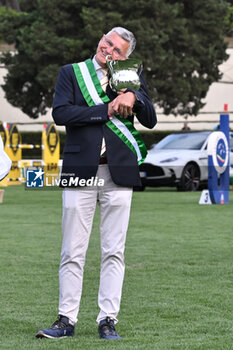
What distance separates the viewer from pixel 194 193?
77.9ft

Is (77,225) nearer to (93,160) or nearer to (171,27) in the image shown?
(93,160)

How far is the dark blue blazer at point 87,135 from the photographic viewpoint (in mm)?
6137

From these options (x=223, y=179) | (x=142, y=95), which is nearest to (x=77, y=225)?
(x=142, y=95)

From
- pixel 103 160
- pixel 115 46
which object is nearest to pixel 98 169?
pixel 103 160

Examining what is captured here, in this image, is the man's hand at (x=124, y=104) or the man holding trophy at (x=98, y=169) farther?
the man holding trophy at (x=98, y=169)

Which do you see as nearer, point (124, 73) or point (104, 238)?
point (124, 73)

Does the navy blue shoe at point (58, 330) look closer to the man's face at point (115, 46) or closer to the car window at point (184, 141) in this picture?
the man's face at point (115, 46)

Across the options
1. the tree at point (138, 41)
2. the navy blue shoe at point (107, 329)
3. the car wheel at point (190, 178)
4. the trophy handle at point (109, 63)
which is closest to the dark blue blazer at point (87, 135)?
the trophy handle at point (109, 63)

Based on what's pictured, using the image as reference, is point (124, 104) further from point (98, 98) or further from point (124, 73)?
point (98, 98)

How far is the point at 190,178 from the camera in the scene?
24.8 meters

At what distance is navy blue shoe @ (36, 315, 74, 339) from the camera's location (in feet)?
20.4

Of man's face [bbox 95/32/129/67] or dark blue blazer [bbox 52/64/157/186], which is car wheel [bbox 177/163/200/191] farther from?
man's face [bbox 95/32/129/67]

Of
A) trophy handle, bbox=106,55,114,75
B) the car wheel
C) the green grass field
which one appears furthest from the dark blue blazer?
the car wheel

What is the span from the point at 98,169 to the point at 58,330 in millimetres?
1030
